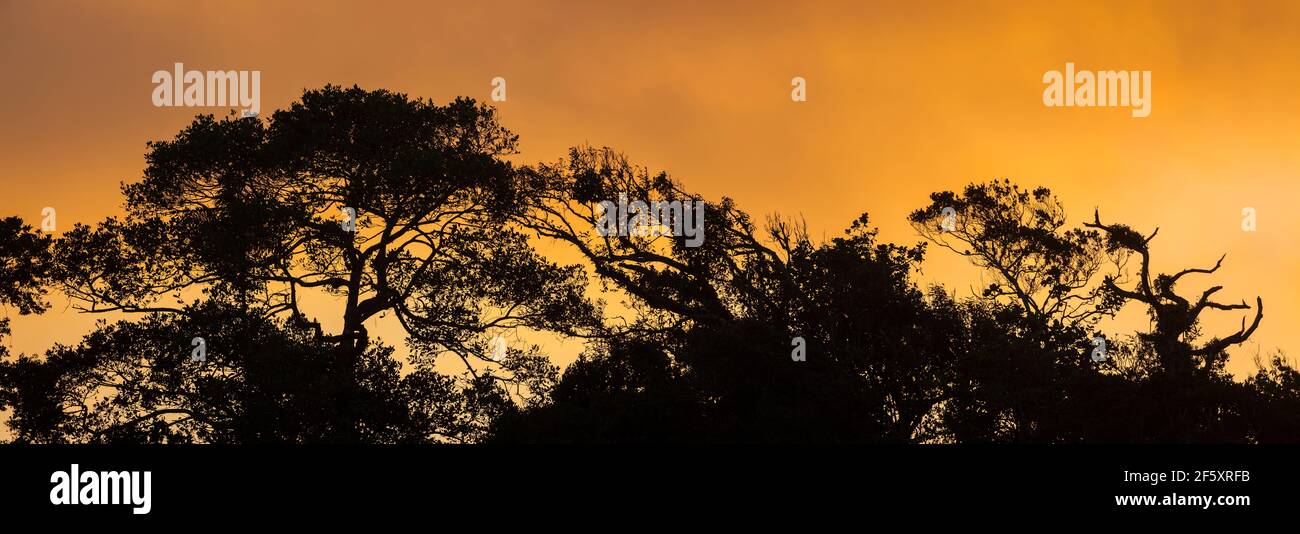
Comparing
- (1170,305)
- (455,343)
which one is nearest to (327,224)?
(455,343)

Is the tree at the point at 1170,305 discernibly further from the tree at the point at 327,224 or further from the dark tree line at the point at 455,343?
the tree at the point at 327,224

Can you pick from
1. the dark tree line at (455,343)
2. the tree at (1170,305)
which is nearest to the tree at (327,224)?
the dark tree line at (455,343)

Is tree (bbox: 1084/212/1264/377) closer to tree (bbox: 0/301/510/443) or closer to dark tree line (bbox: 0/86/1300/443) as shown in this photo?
dark tree line (bbox: 0/86/1300/443)

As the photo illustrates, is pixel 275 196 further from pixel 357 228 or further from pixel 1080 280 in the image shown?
pixel 1080 280

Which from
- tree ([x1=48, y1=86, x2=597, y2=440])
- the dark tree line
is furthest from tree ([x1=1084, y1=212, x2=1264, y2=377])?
tree ([x1=48, y1=86, x2=597, y2=440])

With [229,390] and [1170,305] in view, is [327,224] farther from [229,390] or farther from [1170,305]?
[1170,305]

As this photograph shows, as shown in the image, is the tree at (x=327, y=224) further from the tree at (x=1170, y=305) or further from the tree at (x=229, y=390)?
the tree at (x=1170, y=305)

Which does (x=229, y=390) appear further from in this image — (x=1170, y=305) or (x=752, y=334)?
(x=1170, y=305)

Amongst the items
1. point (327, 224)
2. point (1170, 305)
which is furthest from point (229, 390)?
point (1170, 305)

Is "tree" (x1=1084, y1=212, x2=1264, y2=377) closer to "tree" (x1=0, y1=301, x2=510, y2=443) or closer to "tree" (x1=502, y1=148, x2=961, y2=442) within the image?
"tree" (x1=502, y1=148, x2=961, y2=442)

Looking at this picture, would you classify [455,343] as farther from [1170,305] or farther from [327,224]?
[1170,305]

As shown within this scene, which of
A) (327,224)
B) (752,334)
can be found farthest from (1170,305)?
(327,224)

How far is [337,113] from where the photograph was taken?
30703 millimetres
